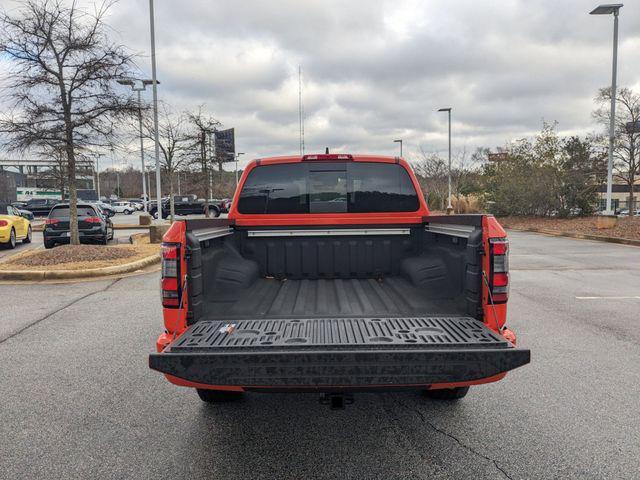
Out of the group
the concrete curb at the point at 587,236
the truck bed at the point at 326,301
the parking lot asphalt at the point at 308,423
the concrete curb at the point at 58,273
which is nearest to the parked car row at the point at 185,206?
the concrete curb at the point at 587,236

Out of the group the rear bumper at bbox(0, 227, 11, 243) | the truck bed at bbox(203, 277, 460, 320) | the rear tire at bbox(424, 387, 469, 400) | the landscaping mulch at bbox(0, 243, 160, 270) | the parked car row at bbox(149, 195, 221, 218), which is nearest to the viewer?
the truck bed at bbox(203, 277, 460, 320)

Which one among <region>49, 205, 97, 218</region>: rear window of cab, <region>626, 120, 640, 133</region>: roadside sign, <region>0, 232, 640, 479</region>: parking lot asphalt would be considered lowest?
<region>0, 232, 640, 479</region>: parking lot asphalt

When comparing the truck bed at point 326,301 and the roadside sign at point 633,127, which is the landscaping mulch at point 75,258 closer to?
the truck bed at point 326,301

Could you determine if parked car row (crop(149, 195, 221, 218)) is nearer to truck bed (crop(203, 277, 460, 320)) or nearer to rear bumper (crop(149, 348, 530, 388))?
truck bed (crop(203, 277, 460, 320))

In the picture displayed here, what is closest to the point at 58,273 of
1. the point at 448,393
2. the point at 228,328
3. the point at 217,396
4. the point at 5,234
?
the point at 5,234

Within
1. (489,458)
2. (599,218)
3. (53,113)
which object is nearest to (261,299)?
(489,458)

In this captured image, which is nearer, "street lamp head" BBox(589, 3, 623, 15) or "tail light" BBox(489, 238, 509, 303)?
"tail light" BBox(489, 238, 509, 303)

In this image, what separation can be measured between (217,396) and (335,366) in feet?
4.90

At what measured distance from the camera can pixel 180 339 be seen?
271 cm

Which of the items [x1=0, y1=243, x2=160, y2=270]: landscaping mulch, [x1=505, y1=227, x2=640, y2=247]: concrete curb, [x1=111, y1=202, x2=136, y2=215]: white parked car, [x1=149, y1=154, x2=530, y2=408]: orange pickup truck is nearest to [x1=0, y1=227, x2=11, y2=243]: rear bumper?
[x1=0, y1=243, x2=160, y2=270]: landscaping mulch

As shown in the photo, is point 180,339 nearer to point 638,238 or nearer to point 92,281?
point 92,281

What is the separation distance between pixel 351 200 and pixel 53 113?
980 cm

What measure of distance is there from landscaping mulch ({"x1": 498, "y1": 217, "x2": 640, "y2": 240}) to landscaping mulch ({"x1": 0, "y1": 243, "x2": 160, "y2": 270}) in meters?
17.0

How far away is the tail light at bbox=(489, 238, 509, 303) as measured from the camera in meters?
2.87
